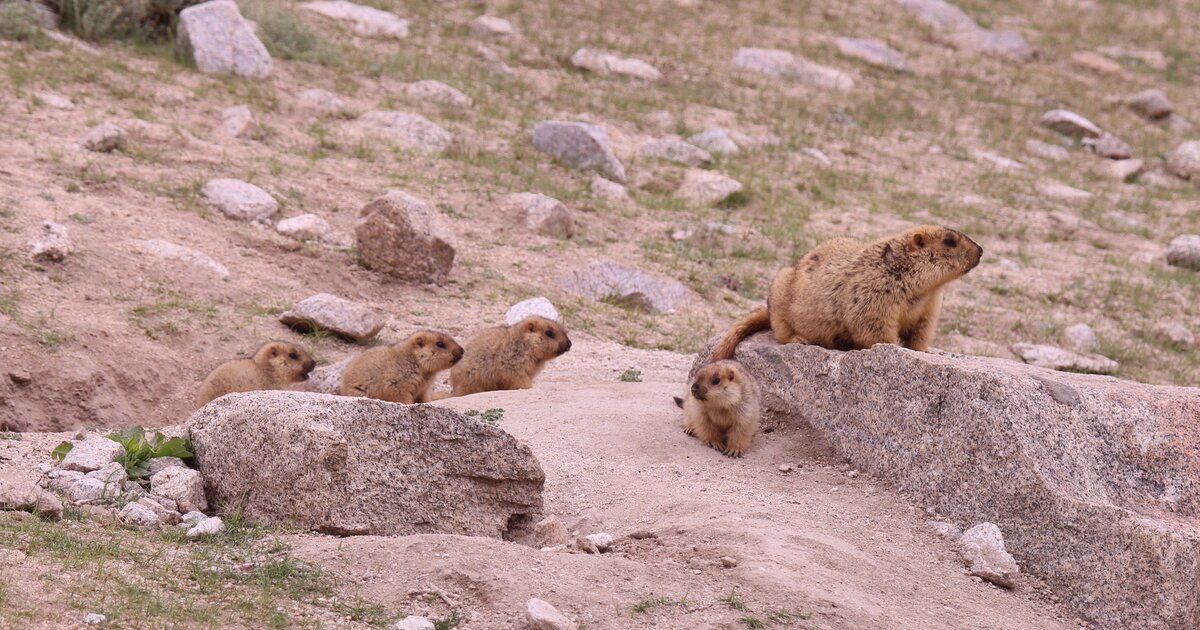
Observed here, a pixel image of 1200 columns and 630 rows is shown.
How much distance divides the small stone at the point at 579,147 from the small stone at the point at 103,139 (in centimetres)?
502

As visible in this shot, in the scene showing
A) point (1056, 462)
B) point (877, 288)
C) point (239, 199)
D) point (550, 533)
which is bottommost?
point (239, 199)

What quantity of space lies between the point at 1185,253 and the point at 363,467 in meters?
12.8

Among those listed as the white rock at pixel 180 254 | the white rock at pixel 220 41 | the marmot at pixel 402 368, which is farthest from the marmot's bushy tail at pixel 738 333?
the white rock at pixel 220 41

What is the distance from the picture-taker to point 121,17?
15398 mm

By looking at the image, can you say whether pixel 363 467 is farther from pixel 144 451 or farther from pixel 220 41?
pixel 220 41

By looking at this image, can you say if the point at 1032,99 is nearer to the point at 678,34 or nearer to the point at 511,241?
the point at 678,34

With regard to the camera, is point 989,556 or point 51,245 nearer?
point 989,556

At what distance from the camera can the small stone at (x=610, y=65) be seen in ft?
63.8

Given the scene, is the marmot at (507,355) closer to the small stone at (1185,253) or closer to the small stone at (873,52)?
the small stone at (1185,253)

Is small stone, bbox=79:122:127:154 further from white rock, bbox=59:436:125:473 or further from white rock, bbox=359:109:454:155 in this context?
white rock, bbox=59:436:125:473

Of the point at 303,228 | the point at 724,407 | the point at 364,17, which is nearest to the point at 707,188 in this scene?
the point at 303,228

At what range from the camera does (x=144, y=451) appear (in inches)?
248

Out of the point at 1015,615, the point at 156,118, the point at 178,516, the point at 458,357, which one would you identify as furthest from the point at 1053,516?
the point at 156,118

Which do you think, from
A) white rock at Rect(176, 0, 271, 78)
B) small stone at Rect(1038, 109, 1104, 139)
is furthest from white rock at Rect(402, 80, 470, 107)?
small stone at Rect(1038, 109, 1104, 139)
